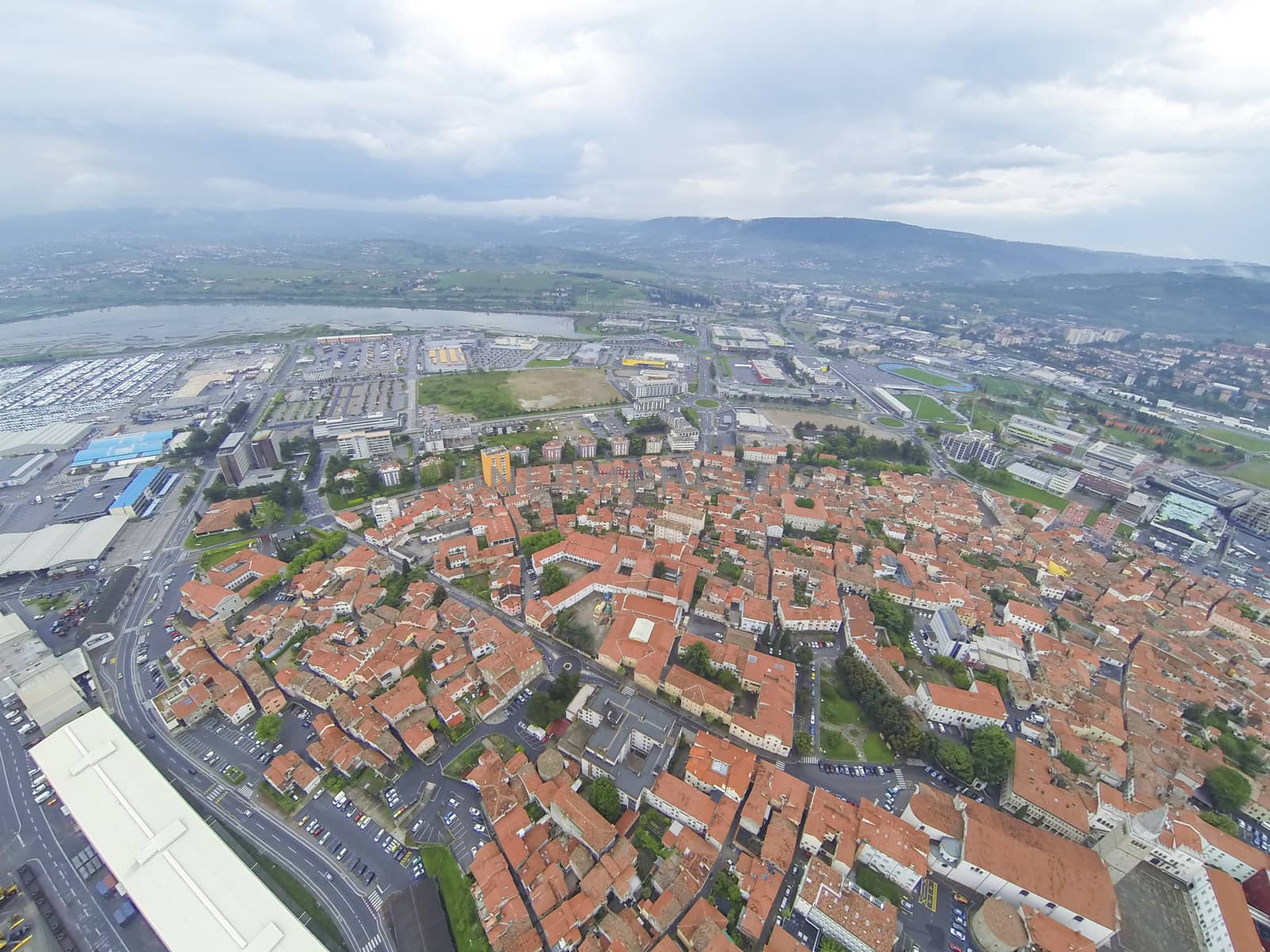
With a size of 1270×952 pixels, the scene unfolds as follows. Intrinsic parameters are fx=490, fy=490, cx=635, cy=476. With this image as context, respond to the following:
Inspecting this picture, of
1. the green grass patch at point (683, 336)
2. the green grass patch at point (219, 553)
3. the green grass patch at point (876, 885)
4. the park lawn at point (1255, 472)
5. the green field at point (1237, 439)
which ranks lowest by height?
the green grass patch at point (219, 553)

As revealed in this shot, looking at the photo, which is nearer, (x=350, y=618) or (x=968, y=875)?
(x=968, y=875)

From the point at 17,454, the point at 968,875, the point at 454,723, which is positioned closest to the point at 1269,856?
→ the point at 968,875

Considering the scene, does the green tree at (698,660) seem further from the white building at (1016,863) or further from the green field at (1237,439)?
the green field at (1237,439)

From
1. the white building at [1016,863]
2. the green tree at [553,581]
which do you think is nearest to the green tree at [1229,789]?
the white building at [1016,863]

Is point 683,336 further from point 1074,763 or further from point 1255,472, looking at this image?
point 1074,763

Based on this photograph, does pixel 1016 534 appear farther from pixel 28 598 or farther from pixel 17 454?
pixel 17 454

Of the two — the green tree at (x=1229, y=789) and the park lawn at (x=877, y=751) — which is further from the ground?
the green tree at (x=1229, y=789)

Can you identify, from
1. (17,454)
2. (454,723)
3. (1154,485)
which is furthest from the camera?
(1154,485)
